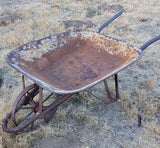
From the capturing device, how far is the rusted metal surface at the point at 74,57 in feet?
8.48

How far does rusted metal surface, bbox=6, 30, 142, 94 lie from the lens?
2586 millimetres

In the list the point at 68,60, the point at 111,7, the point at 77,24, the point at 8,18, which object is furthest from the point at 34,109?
the point at 111,7

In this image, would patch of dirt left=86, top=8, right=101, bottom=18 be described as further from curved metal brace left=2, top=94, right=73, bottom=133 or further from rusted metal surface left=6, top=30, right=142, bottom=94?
curved metal brace left=2, top=94, right=73, bottom=133

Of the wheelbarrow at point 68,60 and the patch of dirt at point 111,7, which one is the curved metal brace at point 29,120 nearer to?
the wheelbarrow at point 68,60

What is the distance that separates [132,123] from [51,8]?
5.78m

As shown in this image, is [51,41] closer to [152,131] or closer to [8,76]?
[8,76]

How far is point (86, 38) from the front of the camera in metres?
3.23

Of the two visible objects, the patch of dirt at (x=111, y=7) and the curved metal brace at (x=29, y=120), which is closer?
the curved metal brace at (x=29, y=120)

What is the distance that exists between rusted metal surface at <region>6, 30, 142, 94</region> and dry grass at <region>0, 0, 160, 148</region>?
555 mm

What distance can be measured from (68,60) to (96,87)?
83 centimetres

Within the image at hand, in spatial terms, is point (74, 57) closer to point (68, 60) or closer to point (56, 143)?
point (68, 60)

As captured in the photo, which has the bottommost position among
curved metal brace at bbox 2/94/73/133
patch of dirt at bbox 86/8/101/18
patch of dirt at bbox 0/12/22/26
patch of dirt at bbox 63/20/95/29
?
patch of dirt at bbox 0/12/22/26

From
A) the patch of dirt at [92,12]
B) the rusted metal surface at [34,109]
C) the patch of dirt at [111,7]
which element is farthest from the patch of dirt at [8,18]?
the rusted metal surface at [34,109]

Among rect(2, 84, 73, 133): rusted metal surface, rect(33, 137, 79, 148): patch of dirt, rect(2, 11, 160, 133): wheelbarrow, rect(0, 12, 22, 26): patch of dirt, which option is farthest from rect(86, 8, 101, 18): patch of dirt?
rect(33, 137, 79, 148): patch of dirt
